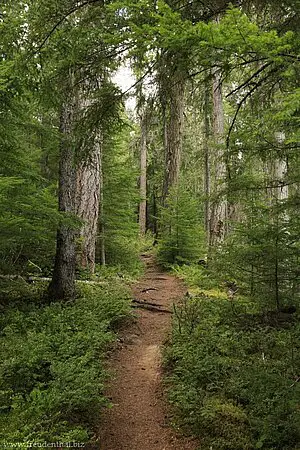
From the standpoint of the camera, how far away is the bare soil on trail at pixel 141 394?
156 inches

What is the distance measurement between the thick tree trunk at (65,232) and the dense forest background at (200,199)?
27 millimetres

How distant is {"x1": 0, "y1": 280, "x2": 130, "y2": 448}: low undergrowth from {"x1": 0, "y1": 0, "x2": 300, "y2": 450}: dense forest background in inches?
0.9

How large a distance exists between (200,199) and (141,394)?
324 cm

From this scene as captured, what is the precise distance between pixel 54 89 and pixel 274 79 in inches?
127

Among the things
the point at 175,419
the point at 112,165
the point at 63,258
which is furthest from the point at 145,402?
the point at 112,165

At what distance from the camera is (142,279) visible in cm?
1232

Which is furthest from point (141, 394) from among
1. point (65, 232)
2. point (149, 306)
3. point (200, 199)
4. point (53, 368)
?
point (65, 232)

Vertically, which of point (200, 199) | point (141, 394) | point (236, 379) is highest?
point (200, 199)

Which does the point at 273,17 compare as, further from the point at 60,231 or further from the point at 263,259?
the point at 60,231

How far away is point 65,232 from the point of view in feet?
26.0

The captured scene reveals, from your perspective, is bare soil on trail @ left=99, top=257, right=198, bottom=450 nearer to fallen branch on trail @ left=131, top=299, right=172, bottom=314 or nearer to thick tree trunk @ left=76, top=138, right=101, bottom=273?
fallen branch on trail @ left=131, top=299, right=172, bottom=314

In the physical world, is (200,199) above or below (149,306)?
above

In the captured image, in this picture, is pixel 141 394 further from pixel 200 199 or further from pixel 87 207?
pixel 87 207

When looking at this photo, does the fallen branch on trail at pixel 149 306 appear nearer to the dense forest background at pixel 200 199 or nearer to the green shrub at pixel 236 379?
the dense forest background at pixel 200 199
